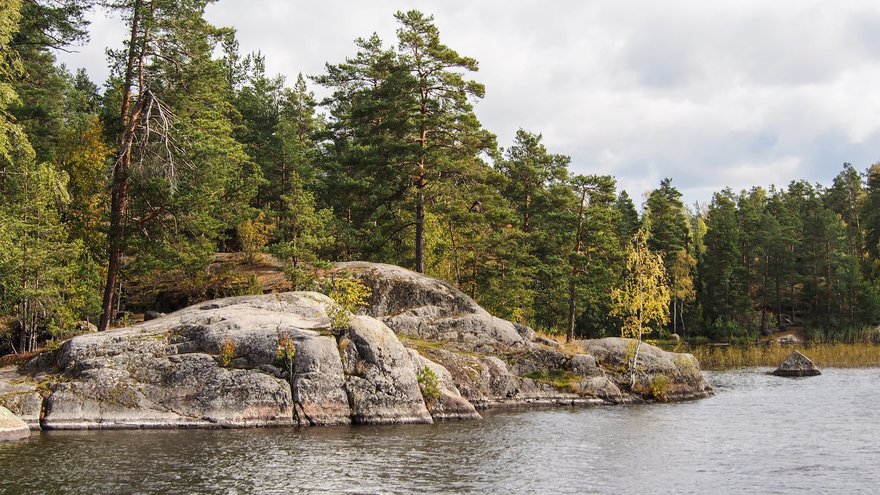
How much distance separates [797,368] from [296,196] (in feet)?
147

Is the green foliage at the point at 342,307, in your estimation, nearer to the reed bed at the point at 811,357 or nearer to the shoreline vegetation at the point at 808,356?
the shoreline vegetation at the point at 808,356

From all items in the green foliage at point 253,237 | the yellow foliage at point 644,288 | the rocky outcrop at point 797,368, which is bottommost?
the rocky outcrop at point 797,368

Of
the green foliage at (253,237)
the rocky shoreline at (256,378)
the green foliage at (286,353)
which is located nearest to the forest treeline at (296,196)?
the green foliage at (253,237)

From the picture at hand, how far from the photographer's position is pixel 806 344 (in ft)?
294

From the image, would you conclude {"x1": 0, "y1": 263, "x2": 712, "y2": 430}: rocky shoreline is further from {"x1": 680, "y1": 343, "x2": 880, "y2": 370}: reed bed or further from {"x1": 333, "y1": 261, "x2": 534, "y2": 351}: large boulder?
{"x1": 680, "y1": 343, "x2": 880, "y2": 370}: reed bed

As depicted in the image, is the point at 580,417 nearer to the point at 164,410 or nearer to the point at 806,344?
the point at 164,410

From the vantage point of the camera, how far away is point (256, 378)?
1167 inches

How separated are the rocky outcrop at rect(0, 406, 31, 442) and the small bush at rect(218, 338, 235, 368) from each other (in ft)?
25.2

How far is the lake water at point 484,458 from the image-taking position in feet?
63.7

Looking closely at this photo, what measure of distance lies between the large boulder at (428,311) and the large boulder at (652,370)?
5654 mm

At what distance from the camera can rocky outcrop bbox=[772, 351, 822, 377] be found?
57875mm

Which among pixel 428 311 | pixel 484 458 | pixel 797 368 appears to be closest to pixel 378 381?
pixel 484 458

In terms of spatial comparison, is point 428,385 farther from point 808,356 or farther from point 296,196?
point 808,356

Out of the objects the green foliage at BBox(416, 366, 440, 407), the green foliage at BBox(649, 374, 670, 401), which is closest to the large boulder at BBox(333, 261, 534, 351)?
the green foliage at BBox(649, 374, 670, 401)
